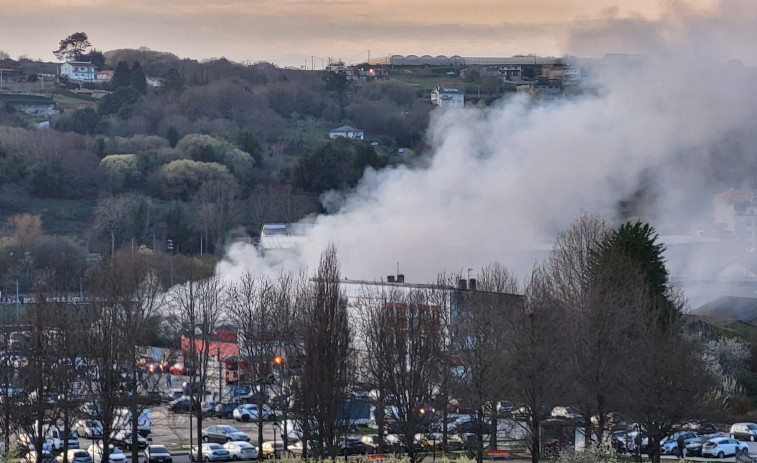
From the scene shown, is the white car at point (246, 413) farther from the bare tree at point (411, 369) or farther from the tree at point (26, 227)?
the tree at point (26, 227)

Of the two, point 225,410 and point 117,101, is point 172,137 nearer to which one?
point 117,101

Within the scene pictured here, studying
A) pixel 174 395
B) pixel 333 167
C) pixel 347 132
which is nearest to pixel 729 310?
pixel 174 395

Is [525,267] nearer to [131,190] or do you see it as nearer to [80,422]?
[80,422]

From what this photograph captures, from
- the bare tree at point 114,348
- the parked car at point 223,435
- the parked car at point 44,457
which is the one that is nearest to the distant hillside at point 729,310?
the parked car at point 223,435

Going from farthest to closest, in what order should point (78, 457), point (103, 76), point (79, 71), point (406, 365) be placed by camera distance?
point (103, 76) → point (79, 71) → point (406, 365) → point (78, 457)

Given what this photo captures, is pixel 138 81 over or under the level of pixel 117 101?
over

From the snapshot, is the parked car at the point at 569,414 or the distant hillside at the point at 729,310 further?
the distant hillside at the point at 729,310

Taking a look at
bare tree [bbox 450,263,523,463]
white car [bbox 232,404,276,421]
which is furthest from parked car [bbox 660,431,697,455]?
white car [bbox 232,404,276,421]

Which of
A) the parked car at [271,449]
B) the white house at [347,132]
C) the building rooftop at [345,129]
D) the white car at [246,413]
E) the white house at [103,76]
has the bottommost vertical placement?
the white car at [246,413]

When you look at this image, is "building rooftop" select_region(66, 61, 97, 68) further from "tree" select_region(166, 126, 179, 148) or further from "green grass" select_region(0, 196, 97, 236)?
"green grass" select_region(0, 196, 97, 236)
